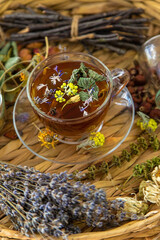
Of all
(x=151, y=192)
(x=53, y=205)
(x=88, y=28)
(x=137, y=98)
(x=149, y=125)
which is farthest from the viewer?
(x=88, y=28)

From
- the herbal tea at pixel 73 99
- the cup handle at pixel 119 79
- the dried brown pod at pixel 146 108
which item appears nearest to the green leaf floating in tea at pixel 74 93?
the herbal tea at pixel 73 99

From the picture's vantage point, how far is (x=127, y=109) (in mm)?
1573

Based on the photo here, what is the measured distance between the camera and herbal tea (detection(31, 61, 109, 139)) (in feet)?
4.17

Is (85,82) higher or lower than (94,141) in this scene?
higher

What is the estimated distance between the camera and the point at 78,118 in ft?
4.02

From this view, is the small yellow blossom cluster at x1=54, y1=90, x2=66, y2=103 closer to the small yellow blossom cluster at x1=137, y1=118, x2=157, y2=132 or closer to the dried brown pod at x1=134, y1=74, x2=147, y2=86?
the small yellow blossom cluster at x1=137, y1=118, x2=157, y2=132

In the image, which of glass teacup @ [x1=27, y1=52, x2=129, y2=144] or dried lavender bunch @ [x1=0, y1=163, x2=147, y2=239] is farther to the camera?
glass teacup @ [x1=27, y1=52, x2=129, y2=144]

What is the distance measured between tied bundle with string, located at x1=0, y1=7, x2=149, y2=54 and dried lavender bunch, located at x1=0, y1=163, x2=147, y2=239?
989mm

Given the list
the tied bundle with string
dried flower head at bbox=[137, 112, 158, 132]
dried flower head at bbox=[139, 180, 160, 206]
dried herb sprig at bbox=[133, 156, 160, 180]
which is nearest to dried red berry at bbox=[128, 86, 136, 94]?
dried flower head at bbox=[137, 112, 158, 132]

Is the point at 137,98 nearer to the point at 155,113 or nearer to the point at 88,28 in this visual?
the point at 155,113

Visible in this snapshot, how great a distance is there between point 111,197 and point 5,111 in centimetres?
71

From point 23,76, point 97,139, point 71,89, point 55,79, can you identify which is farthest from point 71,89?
point 23,76

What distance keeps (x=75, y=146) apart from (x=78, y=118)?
29 cm

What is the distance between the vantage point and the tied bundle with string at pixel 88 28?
1853 mm
